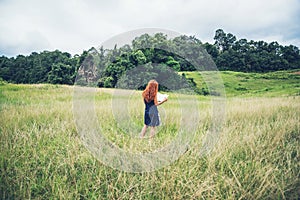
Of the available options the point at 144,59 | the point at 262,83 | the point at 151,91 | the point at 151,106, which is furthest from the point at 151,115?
the point at 262,83

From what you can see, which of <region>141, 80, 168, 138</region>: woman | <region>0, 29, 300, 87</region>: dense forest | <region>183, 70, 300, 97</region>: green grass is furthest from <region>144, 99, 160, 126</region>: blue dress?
<region>183, 70, 300, 97</region>: green grass

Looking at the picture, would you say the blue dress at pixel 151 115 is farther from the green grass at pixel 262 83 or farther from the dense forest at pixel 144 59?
the green grass at pixel 262 83

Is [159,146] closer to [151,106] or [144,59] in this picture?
[151,106]

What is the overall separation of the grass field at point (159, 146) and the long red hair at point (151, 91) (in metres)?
0.11

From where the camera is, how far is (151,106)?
246 centimetres

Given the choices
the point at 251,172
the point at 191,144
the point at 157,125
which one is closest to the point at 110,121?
the point at 157,125

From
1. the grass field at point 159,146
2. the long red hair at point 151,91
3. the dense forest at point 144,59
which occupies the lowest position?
the grass field at point 159,146

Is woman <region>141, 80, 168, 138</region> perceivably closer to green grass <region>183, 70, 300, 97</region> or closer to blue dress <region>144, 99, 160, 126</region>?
blue dress <region>144, 99, 160, 126</region>

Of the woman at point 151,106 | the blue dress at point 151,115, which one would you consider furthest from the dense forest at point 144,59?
the blue dress at point 151,115

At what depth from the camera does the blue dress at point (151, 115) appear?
2.46 metres

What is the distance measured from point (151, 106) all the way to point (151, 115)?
10 centimetres

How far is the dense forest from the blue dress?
401mm

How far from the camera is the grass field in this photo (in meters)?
1.73

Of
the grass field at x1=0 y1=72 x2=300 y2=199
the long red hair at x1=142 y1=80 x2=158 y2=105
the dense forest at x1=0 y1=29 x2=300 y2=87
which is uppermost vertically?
the dense forest at x1=0 y1=29 x2=300 y2=87
